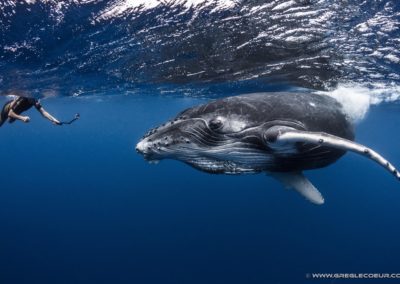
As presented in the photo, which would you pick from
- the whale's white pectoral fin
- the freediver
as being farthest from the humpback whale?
the freediver

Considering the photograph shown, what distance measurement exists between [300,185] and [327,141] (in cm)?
221

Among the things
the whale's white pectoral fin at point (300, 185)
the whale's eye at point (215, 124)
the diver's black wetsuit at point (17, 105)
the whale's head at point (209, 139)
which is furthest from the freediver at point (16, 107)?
the whale's white pectoral fin at point (300, 185)

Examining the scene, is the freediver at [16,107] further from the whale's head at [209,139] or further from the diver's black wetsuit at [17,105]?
the whale's head at [209,139]

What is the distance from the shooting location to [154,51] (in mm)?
12555

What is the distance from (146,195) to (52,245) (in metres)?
19.0

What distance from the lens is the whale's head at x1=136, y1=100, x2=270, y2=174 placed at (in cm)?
416

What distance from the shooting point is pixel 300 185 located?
5461 millimetres

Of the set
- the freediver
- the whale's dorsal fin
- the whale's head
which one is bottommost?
the whale's dorsal fin

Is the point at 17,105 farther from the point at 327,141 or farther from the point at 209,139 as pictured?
the point at 327,141

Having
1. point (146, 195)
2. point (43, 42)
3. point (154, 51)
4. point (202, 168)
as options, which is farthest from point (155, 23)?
point (146, 195)

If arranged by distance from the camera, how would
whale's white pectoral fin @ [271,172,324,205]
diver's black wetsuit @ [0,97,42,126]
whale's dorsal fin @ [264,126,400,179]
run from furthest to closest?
1. diver's black wetsuit @ [0,97,42,126]
2. whale's white pectoral fin @ [271,172,324,205]
3. whale's dorsal fin @ [264,126,400,179]

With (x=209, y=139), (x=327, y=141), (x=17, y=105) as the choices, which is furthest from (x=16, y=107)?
(x=327, y=141)

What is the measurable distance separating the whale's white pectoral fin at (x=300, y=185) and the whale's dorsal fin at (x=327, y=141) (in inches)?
67.6

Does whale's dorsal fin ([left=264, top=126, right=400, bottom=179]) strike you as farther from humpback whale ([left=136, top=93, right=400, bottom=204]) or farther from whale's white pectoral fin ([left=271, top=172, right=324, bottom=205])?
whale's white pectoral fin ([left=271, top=172, right=324, bottom=205])
